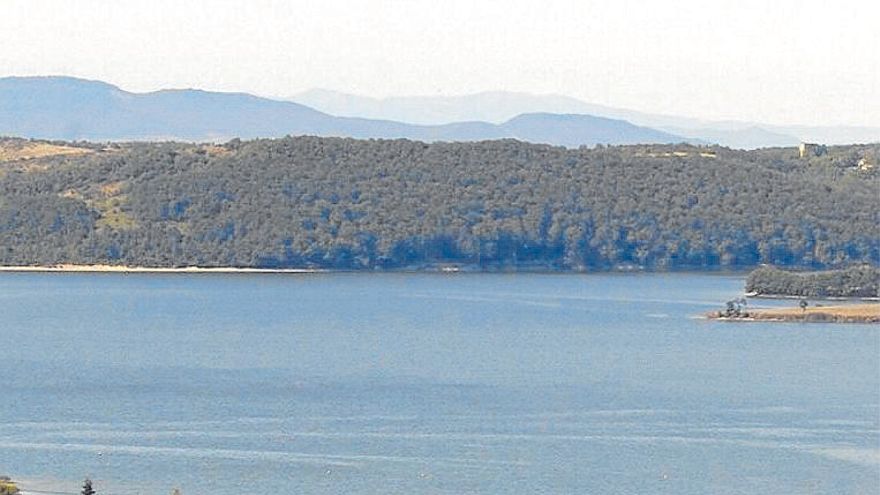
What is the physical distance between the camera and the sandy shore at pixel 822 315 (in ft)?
382

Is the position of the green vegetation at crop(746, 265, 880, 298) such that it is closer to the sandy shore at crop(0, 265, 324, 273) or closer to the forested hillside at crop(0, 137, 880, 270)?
the forested hillside at crop(0, 137, 880, 270)

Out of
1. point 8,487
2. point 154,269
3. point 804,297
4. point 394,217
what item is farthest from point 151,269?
point 8,487

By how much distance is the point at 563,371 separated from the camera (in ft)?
287

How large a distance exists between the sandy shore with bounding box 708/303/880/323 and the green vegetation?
27.5ft

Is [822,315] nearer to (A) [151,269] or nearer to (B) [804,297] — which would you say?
(B) [804,297]

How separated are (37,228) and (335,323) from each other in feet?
229

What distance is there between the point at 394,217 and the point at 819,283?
54894 millimetres

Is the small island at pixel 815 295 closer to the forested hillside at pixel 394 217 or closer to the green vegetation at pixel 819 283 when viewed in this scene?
the green vegetation at pixel 819 283

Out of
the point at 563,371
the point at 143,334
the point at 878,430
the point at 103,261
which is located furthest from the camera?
the point at 103,261

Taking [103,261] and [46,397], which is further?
[103,261]

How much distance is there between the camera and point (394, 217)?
600ft

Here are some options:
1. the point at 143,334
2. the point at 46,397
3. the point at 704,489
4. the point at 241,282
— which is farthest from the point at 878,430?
the point at 241,282

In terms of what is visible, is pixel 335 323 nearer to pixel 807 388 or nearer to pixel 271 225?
pixel 807 388

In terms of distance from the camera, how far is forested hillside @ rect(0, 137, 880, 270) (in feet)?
588
